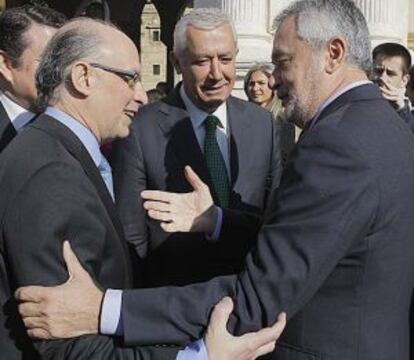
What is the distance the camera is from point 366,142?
2.14m

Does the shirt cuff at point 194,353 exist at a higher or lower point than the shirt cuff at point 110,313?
lower

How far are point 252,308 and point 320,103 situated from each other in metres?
0.63

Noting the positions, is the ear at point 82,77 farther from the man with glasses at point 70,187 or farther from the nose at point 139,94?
the nose at point 139,94

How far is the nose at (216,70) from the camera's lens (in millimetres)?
3469

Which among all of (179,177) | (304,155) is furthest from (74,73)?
(179,177)

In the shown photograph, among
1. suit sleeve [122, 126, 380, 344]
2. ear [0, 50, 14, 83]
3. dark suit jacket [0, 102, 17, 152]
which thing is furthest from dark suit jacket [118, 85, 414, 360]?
ear [0, 50, 14, 83]

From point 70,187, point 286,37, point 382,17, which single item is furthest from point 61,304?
point 382,17

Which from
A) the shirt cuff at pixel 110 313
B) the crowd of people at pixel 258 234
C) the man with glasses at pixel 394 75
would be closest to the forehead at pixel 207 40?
the crowd of people at pixel 258 234

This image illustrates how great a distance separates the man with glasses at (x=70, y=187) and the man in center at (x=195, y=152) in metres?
0.99

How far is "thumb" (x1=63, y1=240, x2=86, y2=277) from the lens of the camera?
1.97 m

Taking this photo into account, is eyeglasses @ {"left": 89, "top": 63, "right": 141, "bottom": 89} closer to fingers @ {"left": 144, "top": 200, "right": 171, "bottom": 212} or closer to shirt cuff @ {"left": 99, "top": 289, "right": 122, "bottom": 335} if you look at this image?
fingers @ {"left": 144, "top": 200, "right": 171, "bottom": 212}

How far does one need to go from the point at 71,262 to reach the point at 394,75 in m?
4.05

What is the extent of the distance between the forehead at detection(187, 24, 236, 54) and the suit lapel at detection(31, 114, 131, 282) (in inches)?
53.0

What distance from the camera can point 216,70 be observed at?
349cm
